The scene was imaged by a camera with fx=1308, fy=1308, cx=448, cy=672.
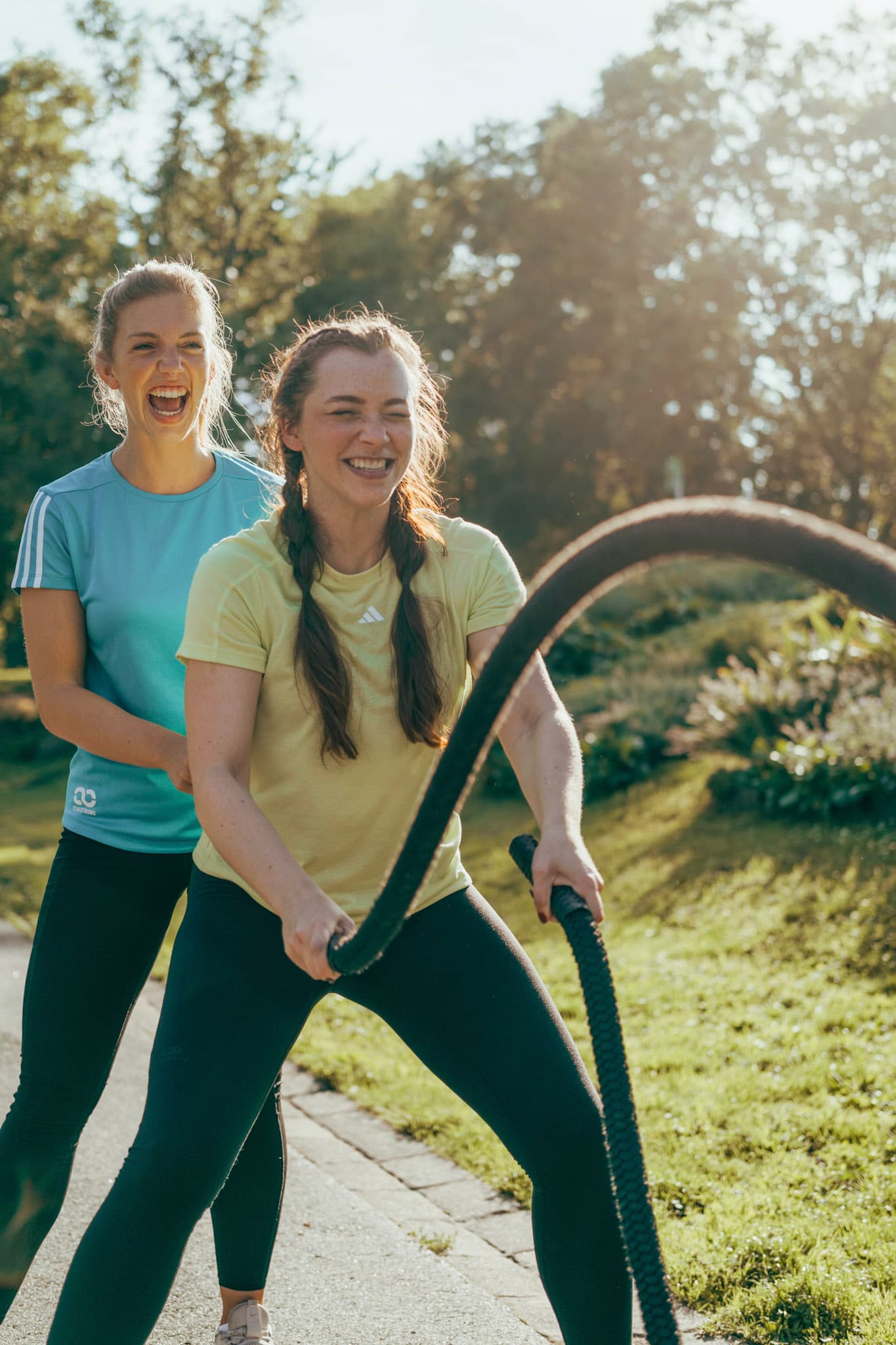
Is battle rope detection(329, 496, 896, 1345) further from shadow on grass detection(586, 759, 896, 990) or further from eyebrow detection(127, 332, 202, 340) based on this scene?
shadow on grass detection(586, 759, 896, 990)

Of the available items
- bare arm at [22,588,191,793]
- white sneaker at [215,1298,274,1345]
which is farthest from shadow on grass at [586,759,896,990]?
bare arm at [22,588,191,793]

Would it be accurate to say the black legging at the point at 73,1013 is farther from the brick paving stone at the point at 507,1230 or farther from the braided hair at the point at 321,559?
the brick paving stone at the point at 507,1230

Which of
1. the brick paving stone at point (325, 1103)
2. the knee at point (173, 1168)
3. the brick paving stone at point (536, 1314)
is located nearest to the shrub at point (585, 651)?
the brick paving stone at point (325, 1103)

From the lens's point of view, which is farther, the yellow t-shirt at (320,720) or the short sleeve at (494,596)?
the short sleeve at (494,596)

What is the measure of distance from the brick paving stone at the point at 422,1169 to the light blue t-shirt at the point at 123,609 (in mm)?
1855

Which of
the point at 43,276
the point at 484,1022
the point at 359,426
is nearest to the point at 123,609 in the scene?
the point at 359,426

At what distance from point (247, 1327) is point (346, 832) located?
1245 millimetres

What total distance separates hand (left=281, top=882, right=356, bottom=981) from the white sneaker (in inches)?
50.2

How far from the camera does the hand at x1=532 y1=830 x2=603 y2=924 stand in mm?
1917

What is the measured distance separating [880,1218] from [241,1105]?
2.15m

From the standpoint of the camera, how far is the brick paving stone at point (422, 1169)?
13.0 ft

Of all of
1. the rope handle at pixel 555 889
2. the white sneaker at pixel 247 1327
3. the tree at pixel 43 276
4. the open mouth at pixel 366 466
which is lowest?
the white sneaker at pixel 247 1327

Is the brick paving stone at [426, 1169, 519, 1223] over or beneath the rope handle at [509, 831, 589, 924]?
beneath

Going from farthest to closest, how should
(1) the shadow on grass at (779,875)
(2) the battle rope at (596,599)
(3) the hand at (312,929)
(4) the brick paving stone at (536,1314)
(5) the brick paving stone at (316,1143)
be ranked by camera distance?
(1) the shadow on grass at (779,875), (5) the brick paving stone at (316,1143), (4) the brick paving stone at (536,1314), (3) the hand at (312,929), (2) the battle rope at (596,599)
